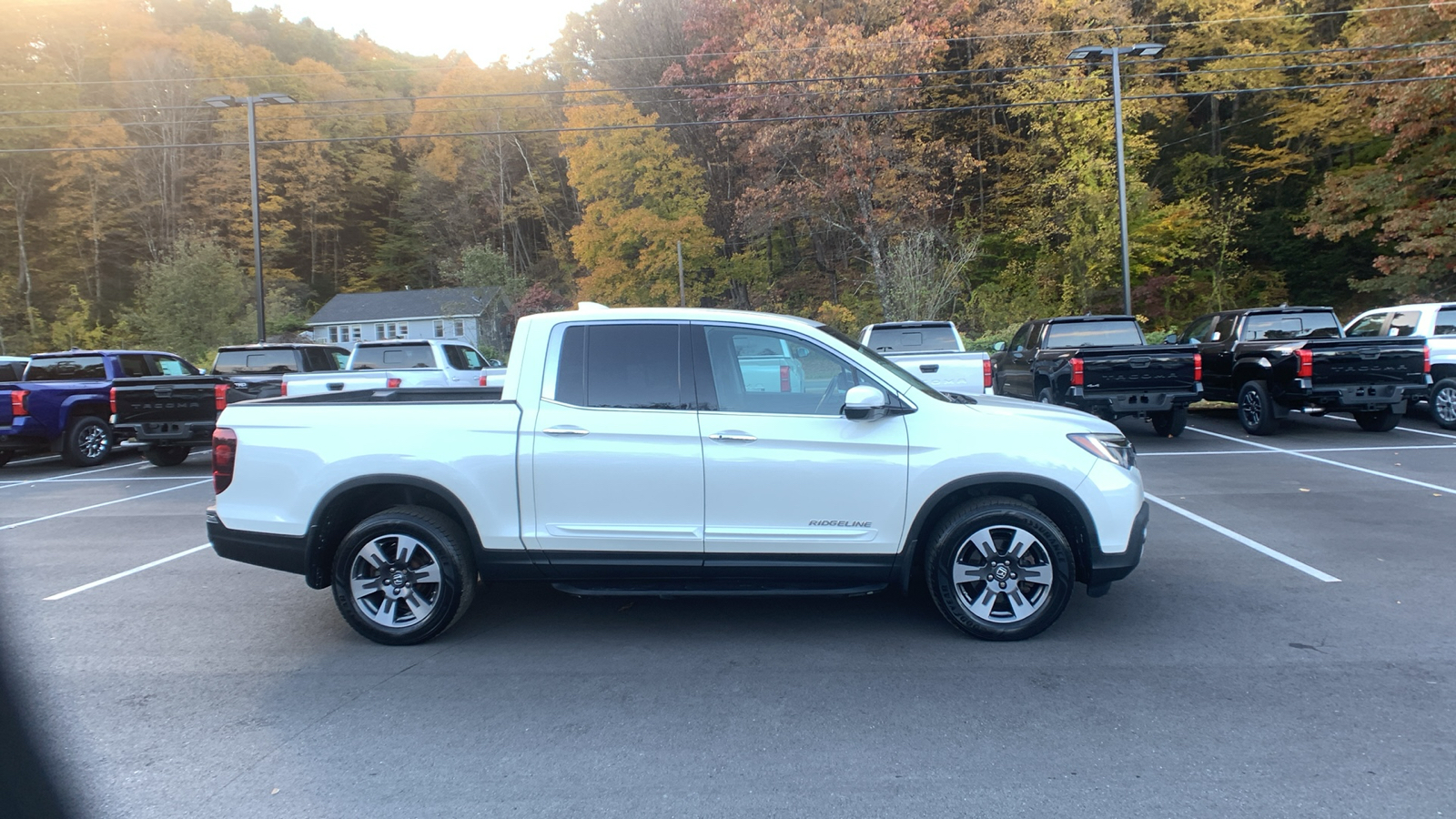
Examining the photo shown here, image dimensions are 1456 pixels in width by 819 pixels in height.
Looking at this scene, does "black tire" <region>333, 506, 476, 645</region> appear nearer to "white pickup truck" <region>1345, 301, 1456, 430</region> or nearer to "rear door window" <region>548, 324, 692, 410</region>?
"rear door window" <region>548, 324, 692, 410</region>

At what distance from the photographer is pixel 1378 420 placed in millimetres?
13273

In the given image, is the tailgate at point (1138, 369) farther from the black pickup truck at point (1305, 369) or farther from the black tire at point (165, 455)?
the black tire at point (165, 455)

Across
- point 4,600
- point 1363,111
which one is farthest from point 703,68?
point 4,600

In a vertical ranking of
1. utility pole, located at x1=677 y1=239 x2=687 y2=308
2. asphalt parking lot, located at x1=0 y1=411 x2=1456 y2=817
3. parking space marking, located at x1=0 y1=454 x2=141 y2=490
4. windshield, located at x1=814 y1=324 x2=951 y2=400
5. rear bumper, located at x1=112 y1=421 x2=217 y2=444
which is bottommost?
asphalt parking lot, located at x1=0 y1=411 x2=1456 y2=817

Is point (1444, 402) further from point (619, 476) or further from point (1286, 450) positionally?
point (619, 476)

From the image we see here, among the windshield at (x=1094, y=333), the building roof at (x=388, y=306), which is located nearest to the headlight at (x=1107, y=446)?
the windshield at (x=1094, y=333)

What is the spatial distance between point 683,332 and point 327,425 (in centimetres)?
208

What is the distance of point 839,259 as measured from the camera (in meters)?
41.8

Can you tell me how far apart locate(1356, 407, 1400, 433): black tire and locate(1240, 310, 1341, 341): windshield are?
1.38 meters

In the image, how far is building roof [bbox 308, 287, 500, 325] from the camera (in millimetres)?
53119

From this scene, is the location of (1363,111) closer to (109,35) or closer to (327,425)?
(327,425)

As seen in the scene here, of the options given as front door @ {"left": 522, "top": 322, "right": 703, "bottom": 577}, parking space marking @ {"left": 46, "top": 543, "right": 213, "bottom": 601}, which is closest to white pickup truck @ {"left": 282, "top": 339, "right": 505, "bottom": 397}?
parking space marking @ {"left": 46, "top": 543, "right": 213, "bottom": 601}

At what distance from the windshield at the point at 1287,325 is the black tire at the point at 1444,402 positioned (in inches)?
64.3

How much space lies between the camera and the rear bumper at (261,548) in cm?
500
